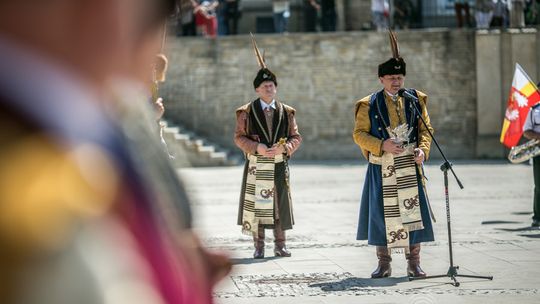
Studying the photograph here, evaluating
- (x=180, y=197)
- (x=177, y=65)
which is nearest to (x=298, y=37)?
(x=177, y=65)

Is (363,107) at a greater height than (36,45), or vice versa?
(36,45)

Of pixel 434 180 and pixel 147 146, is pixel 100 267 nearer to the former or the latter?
pixel 147 146

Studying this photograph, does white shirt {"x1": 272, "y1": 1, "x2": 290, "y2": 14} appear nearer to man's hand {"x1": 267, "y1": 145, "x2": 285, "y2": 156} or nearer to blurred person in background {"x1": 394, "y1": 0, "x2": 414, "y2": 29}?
blurred person in background {"x1": 394, "y1": 0, "x2": 414, "y2": 29}

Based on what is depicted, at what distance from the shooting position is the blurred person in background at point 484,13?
28.4 meters

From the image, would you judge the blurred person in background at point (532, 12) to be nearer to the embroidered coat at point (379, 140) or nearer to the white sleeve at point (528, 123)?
the white sleeve at point (528, 123)

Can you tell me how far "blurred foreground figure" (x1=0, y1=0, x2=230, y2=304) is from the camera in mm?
812

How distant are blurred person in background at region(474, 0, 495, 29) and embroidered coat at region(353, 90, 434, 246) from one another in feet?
65.8

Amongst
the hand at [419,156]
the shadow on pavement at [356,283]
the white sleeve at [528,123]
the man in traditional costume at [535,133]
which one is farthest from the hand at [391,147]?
the white sleeve at [528,123]

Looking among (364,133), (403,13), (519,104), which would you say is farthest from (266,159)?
(403,13)

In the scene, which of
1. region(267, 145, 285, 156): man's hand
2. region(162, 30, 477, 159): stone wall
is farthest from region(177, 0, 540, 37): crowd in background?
region(267, 145, 285, 156): man's hand

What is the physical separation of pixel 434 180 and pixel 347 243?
10.3 meters

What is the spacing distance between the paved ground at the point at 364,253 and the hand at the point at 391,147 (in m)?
1.06

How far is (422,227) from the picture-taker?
28.9 ft

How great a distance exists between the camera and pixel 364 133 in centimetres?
899
